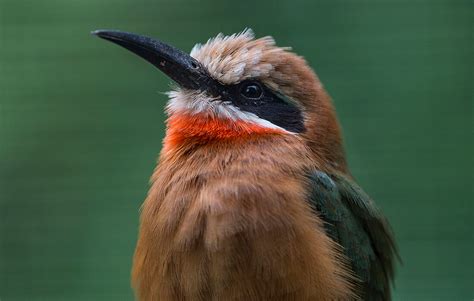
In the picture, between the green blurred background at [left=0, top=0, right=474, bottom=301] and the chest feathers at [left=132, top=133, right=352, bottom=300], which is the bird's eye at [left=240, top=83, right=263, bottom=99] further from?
the green blurred background at [left=0, top=0, right=474, bottom=301]

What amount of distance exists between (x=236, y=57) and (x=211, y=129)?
197mm

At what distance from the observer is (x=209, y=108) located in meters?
2.42

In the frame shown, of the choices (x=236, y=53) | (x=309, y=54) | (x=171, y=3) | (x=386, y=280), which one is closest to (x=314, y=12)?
(x=309, y=54)

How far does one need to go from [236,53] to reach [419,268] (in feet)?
3.76

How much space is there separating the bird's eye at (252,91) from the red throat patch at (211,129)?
0.26ft

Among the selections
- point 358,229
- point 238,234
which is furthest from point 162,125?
point 238,234

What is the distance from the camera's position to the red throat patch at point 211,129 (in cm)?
239

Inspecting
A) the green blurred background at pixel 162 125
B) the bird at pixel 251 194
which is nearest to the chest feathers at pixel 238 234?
the bird at pixel 251 194

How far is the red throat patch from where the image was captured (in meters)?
2.39

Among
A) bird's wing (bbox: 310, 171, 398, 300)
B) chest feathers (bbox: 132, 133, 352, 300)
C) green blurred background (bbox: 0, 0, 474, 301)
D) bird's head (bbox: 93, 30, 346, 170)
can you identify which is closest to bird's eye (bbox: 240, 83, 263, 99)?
bird's head (bbox: 93, 30, 346, 170)

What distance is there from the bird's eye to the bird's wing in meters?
0.26

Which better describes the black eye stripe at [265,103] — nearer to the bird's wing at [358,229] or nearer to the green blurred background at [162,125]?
the bird's wing at [358,229]

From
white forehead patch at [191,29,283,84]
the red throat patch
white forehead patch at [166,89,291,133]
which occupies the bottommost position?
the red throat patch

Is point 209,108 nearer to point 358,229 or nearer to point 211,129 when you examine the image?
point 211,129
